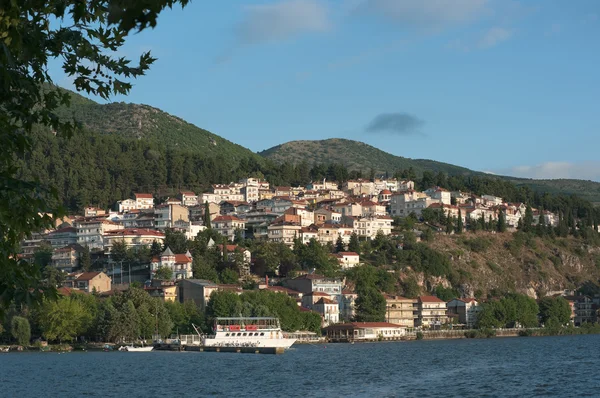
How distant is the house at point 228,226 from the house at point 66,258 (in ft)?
78.5

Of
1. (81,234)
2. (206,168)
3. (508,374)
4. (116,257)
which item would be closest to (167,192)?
(206,168)

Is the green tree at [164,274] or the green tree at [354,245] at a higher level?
the green tree at [354,245]

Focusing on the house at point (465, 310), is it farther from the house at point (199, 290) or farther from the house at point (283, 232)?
the house at point (199, 290)

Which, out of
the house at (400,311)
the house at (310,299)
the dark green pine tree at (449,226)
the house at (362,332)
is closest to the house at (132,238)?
the house at (310,299)

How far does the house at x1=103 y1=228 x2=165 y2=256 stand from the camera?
140 m

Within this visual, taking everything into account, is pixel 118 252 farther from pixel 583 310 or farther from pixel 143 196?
pixel 583 310

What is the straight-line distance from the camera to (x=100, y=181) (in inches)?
7087

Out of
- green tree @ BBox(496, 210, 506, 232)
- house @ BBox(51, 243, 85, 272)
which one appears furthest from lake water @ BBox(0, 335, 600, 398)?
green tree @ BBox(496, 210, 506, 232)

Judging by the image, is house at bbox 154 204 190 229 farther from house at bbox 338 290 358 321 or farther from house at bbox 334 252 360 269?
house at bbox 338 290 358 321

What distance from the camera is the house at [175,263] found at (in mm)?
125688

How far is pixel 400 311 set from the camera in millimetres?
127562

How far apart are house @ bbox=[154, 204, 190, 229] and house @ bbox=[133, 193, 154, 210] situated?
11587 millimetres

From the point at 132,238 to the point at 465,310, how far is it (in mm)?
46986

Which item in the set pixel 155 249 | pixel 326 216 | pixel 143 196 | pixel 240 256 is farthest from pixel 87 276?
pixel 326 216
